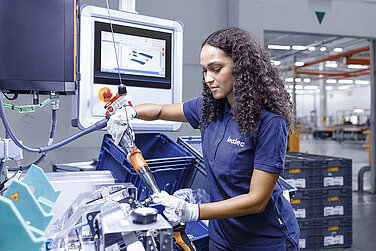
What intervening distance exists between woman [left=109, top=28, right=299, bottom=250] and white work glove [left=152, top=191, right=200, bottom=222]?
0.14ft

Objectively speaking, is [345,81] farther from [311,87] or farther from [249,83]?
[249,83]

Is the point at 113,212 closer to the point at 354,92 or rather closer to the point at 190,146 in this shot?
the point at 190,146

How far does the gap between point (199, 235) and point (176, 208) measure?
1.77ft

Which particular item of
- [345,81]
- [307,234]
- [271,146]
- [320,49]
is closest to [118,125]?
[271,146]

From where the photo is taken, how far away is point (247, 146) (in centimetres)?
117

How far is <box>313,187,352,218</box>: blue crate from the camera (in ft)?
10.3

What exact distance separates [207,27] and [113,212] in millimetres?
2854

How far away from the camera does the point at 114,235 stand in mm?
625

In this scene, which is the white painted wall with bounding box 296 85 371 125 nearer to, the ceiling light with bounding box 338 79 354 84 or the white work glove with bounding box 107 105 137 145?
the ceiling light with bounding box 338 79 354 84

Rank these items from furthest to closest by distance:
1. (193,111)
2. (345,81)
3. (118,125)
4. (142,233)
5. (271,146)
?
1. (345,81)
2. (193,111)
3. (118,125)
4. (271,146)
5. (142,233)

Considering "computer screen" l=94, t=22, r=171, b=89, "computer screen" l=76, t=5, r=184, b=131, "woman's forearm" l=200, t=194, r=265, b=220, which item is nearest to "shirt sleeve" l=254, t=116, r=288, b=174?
"woman's forearm" l=200, t=194, r=265, b=220

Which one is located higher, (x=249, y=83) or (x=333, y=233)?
(x=249, y=83)

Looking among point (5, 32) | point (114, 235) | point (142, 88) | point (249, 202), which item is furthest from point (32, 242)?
point (142, 88)

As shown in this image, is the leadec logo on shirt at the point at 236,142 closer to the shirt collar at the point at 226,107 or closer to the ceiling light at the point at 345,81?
the shirt collar at the point at 226,107
